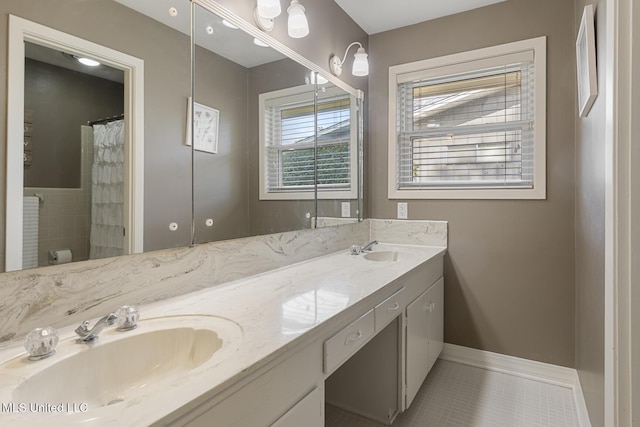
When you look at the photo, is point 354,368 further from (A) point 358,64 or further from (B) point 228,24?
(A) point 358,64

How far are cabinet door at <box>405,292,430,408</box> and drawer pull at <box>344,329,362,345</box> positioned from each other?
0.59m

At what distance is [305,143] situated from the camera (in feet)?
6.73

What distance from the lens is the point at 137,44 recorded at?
111 centimetres

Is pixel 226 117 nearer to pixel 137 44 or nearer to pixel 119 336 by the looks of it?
pixel 137 44

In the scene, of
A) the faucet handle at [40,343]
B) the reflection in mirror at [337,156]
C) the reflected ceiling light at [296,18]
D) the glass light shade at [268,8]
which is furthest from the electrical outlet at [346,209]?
the faucet handle at [40,343]

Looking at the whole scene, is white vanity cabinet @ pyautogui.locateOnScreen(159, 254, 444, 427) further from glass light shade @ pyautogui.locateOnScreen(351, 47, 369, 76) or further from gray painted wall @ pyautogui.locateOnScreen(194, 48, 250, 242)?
glass light shade @ pyautogui.locateOnScreen(351, 47, 369, 76)

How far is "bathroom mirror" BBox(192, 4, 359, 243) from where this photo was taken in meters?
1.37

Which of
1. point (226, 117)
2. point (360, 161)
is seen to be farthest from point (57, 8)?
point (360, 161)

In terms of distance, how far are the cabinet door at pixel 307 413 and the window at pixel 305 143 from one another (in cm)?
101

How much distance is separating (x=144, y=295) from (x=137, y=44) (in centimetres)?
83

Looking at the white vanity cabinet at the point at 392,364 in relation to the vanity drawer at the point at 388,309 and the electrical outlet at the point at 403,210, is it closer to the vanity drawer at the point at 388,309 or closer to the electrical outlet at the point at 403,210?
the vanity drawer at the point at 388,309

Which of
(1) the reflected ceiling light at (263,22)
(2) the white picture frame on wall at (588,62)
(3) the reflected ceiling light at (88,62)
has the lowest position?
(3) the reflected ceiling light at (88,62)

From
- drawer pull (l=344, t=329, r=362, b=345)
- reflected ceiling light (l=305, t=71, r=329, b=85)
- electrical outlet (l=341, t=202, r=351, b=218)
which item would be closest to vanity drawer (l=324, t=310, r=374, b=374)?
drawer pull (l=344, t=329, r=362, b=345)

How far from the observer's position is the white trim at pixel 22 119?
829 mm
